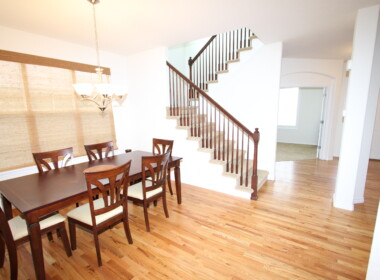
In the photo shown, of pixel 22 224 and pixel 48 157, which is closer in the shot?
pixel 22 224

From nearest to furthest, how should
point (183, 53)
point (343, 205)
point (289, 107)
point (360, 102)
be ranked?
point (360, 102)
point (343, 205)
point (183, 53)
point (289, 107)

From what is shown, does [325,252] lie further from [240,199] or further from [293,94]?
[293,94]

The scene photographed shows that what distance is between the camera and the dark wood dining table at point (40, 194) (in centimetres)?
152

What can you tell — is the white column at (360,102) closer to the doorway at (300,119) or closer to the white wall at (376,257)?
the white wall at (376,257)

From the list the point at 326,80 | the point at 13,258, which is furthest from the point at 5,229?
the point at 326,80

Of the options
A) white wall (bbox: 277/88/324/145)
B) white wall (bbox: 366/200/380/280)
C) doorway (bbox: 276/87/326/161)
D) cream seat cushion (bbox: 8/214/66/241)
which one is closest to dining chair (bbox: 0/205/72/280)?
cream seat cushion (bbox: 8/214/66/241)

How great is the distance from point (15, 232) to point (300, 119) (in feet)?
28.3

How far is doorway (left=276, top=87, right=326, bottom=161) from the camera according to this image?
714cm

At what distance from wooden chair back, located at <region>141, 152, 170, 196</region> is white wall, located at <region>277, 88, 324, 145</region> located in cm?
709

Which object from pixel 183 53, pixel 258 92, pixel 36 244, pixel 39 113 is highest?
pixel 183 53

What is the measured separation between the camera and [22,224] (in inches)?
67.5

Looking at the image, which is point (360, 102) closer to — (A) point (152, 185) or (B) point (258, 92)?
(B) point (258, 92)

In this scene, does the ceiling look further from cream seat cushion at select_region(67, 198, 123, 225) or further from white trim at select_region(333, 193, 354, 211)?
white trim at select_region(333, 193, 354, 211)

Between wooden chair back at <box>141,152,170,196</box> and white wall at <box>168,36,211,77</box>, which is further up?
white wall at <box>168,36,211,77</box>
